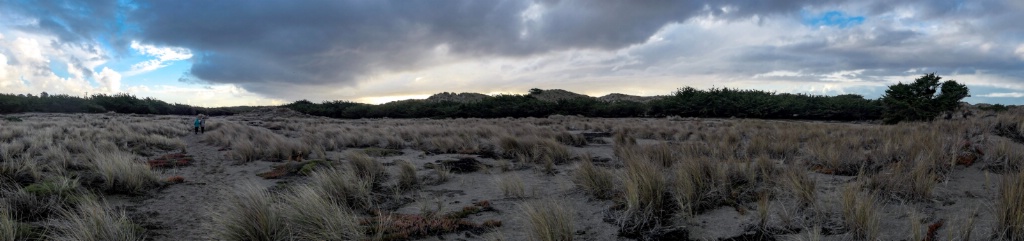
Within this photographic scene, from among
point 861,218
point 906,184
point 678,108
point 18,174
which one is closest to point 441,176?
point 861,218

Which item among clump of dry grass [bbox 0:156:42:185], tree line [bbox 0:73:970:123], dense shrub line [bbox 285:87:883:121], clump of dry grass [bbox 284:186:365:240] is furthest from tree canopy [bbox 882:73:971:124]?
clump of dry grass [bbox 0:156:42:185]

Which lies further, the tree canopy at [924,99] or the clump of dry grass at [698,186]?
the tree canopy at [924,99]

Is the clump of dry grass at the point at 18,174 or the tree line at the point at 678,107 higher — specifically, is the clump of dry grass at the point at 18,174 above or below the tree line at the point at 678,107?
below

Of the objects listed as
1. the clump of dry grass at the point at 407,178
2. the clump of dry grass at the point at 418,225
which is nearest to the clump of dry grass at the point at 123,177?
the clump of dry grass at the point at 407,178

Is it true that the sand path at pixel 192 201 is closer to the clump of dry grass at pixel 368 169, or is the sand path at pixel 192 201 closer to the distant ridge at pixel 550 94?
the clump of dry grass at pixel 368 169

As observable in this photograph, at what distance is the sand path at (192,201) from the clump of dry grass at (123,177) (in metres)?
0.28

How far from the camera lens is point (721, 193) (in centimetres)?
561

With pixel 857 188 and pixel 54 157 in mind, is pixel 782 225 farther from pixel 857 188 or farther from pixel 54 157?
pixel 54 157

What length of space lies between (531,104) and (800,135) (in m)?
45.1

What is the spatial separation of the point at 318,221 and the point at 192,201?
3.87m

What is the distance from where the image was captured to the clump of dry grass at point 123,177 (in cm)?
736

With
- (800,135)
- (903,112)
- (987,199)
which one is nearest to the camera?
(987,199)

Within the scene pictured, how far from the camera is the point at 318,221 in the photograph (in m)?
4.75

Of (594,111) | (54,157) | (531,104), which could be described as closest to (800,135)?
(54,157)
